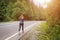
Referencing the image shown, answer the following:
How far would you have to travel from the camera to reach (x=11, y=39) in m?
18.8

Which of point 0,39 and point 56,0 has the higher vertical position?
point 56,0

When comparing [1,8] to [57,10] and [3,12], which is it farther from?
[57,10]

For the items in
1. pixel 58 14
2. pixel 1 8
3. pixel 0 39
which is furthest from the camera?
pixel 0 39

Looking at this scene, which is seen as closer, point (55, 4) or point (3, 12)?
point (3, 12)

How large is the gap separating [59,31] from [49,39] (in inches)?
32.3

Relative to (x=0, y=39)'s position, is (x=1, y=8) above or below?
above

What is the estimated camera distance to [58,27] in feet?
54.7

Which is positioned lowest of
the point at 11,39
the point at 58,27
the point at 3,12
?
the point at 11,39

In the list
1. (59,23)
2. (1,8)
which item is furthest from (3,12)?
(59,23)

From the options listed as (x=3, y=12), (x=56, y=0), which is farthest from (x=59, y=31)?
(x=3, y=12)

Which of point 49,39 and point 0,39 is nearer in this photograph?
point 49,39

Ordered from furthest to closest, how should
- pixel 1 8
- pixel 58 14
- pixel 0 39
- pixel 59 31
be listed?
pixel 0 39 < pixel 58 14 < pixel 59 31 < pixel 1 8

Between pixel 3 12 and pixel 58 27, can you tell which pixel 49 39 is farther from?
pixel 3 12

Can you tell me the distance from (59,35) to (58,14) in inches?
104
